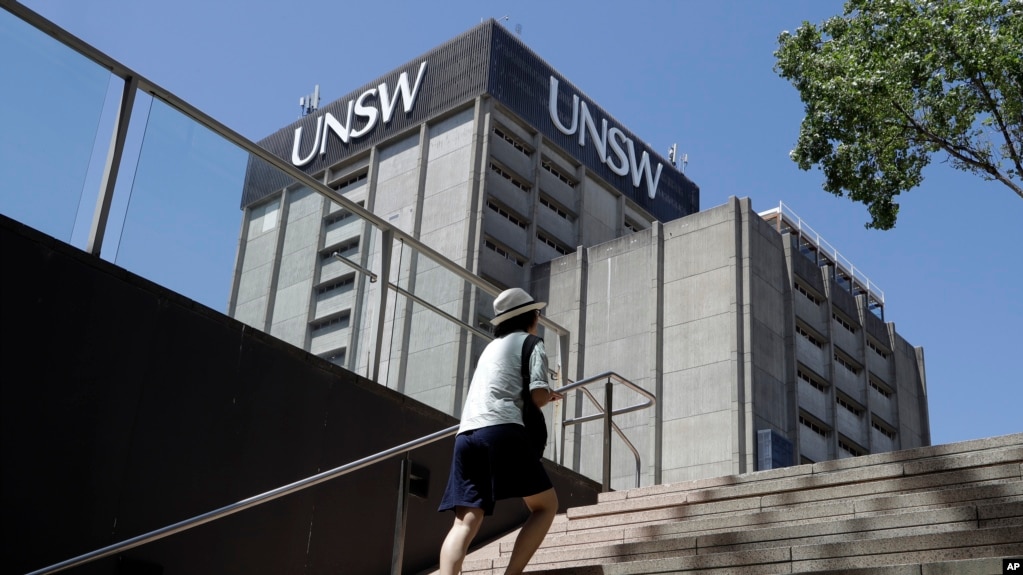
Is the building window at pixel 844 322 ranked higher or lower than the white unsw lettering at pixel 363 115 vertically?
lower

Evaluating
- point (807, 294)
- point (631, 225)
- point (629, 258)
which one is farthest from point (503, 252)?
point (807, 294)

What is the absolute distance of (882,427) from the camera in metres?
53.9

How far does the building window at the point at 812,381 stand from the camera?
150 ft

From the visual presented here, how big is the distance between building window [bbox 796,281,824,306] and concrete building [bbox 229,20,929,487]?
11 cm

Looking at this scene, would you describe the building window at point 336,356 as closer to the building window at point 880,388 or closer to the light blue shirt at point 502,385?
the light blue shirt at point 502,385

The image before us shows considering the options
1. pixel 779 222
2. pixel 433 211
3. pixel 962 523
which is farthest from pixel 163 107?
pixel 779 222

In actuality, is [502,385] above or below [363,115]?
below

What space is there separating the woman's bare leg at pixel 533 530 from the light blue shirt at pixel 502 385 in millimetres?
342

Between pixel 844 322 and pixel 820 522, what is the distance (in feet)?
156

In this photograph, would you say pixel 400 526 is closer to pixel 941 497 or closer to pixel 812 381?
pixel 941 497

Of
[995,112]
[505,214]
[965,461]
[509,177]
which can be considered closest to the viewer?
[965,461]

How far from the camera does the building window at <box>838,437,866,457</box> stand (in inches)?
1932

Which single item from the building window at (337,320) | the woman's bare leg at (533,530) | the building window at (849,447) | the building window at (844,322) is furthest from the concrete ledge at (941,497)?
the building window at (844,322)

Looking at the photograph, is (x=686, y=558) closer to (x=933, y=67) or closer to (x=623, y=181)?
(x=933, y=67)
